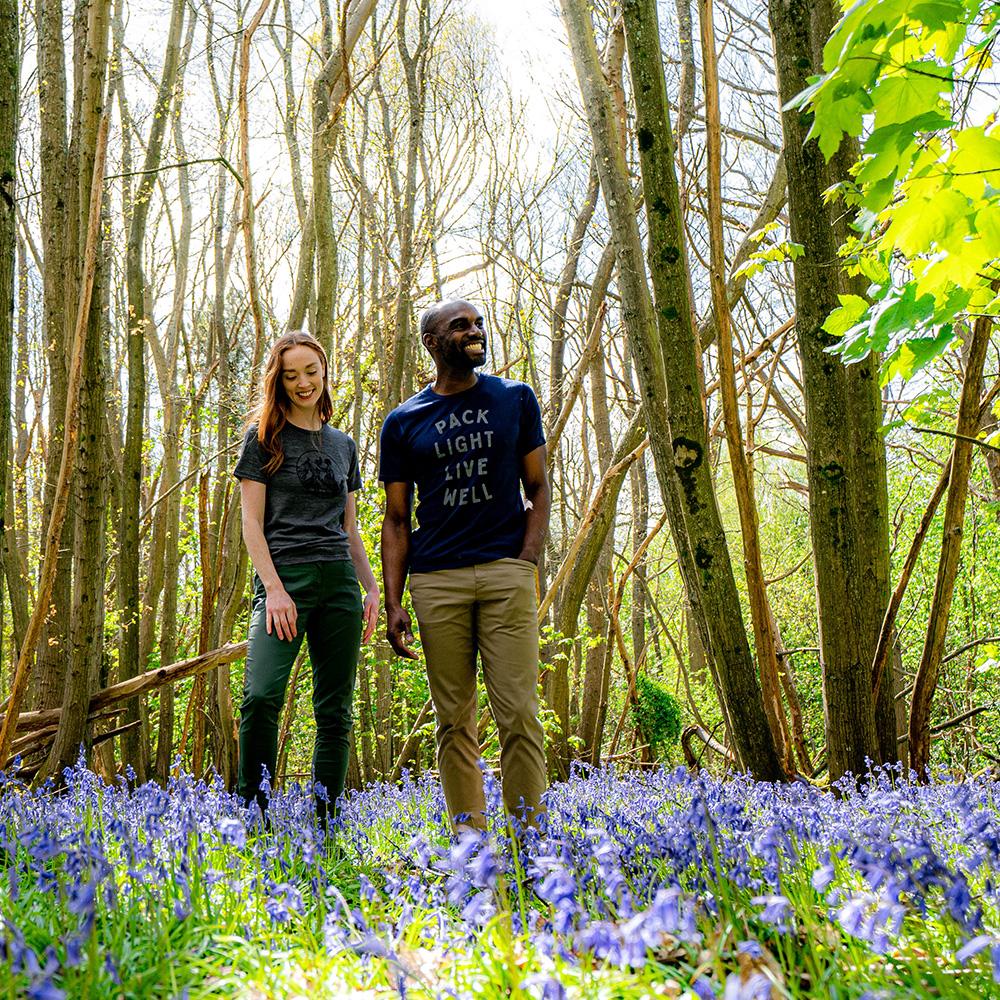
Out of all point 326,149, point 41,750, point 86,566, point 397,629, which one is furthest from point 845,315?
point 41,750

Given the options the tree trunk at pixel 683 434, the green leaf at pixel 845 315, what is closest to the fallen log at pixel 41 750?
the tree trunk at pixel 683 434

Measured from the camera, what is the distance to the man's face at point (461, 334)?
339 centimetres

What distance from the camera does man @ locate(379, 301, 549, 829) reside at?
3.25 meters

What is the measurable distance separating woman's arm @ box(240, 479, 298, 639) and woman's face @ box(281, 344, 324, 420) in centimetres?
41

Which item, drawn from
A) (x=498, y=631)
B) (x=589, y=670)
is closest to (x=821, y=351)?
(x=498, y=631)

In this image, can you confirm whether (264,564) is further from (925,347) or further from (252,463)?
(925,347)

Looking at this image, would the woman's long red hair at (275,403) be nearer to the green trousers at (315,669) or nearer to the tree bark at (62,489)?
the green trousers at (315,669)

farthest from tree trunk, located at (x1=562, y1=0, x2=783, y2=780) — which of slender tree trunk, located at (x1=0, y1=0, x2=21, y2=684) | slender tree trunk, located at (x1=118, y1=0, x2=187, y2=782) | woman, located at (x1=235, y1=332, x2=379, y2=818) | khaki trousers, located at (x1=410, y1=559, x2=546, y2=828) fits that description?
slender tree trunk, located at (x1=118, y1=0, x2=187, y2=782)

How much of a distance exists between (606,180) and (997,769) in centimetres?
414

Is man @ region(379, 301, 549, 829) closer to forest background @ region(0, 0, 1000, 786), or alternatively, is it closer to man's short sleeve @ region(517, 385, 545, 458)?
man's short sleeve @ region(517, 385, 545, 458)

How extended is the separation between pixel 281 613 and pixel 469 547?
78 centimetres

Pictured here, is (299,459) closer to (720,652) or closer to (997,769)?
(720,652)

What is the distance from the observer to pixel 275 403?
373 centimetres

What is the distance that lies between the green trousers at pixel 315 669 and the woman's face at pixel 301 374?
71cm
